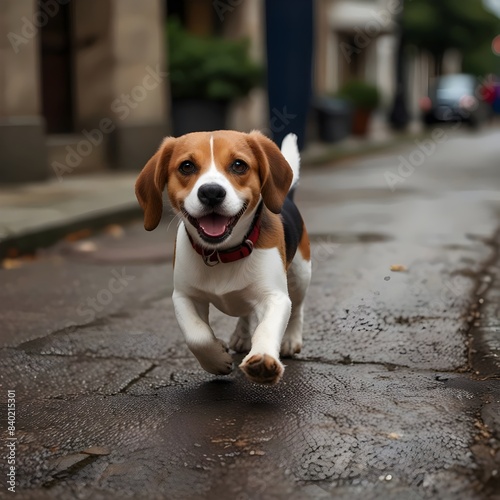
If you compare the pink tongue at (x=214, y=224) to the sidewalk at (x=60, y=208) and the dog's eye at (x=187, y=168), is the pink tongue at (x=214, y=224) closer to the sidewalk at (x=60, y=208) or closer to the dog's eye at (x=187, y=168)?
the dog's eye at (x=187, y=168)

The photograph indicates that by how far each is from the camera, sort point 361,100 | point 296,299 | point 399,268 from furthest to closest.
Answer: point 361,100 < point 399,268 < point 296,299

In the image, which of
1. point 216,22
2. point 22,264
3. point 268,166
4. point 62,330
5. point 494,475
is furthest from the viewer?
point 216,22

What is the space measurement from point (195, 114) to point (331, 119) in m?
7.59

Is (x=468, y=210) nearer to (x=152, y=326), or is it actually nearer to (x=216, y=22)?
(x=152, y=326)

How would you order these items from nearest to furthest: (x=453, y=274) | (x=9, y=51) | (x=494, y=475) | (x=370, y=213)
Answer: (x=494, y=475), (x=453, y=274), (x=370, y=213), (x=9, y=51)

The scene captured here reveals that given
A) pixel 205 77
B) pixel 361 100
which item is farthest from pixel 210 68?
pixel 361 100

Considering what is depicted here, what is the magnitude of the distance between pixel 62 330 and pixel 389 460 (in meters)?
2.47

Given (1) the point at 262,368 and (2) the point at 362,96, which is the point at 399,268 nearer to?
(1) the point at 262,368

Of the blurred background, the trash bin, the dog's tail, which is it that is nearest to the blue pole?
the blurred background

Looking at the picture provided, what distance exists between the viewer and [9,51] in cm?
1148

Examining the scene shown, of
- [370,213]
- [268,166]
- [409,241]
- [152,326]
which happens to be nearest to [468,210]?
[370,213]

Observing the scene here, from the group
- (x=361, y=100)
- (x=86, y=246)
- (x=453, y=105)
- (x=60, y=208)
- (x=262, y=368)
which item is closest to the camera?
(x=262, y=368)

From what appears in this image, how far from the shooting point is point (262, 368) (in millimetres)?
3410

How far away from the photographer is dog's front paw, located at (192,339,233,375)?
3.79 metres
